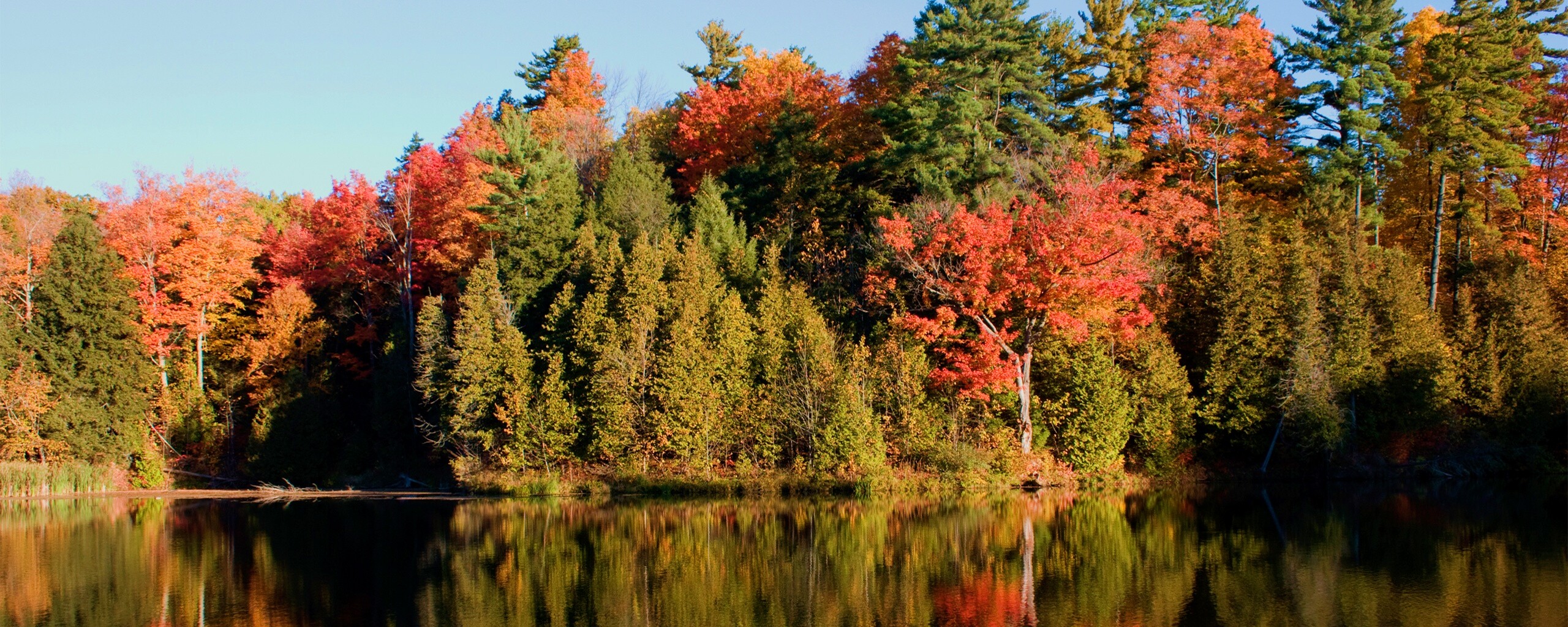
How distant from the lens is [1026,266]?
35.6 m

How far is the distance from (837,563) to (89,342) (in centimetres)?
3527

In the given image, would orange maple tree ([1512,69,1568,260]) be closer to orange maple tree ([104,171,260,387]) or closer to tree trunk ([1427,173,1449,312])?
tree trunk ([1427,173,1449,312])

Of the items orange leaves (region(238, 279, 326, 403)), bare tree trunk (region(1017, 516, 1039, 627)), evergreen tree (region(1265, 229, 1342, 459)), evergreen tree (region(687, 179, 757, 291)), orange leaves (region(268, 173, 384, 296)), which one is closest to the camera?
bare tree trunk (region(1017, 516, 1039, 627))

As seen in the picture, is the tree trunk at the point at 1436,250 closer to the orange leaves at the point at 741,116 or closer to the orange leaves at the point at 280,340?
the orange leaves at the point at 741,116

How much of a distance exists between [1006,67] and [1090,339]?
10229 mm

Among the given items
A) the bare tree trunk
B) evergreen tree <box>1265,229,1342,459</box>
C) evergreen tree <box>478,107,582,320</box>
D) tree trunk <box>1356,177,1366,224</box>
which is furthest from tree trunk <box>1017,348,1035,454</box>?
evergreen tree <box>478,107,582,320</box>

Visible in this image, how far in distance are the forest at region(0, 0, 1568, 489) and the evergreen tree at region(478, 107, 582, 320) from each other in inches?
5.6

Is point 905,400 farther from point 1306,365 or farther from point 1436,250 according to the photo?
point 1436,250

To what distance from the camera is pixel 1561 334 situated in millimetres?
39469

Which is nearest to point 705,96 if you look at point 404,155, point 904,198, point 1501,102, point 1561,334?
point 904,198

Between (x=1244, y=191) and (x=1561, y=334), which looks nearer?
(x=1561, y=334)

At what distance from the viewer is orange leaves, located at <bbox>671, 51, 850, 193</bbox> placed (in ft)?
161

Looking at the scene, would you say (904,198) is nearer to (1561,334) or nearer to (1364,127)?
(1364,127)

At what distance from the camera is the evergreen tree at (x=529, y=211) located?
42844mm
